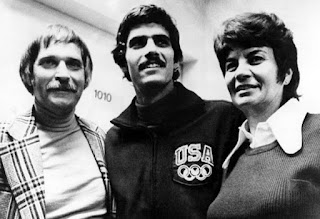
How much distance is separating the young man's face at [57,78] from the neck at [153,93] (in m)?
0.09

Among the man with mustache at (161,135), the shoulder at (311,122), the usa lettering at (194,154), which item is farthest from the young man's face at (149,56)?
the shoulder at (311,122)

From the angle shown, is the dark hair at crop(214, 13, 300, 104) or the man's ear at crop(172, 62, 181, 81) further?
the man's ear at crop(172, 62, 181, 81)

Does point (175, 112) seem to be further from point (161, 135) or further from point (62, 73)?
point (62, 73)

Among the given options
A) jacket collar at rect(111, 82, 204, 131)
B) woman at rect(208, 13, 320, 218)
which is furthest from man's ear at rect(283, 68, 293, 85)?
jacket collar at rect(111, 82, 204, 131)

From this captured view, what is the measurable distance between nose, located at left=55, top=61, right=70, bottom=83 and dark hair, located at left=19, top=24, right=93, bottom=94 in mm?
35

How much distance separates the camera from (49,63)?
59 cm

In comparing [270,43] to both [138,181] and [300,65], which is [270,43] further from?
[138,181]

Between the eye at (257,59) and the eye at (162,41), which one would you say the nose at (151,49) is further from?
the eye at (257,59)

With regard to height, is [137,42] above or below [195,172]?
above

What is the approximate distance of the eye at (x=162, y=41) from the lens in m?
0.62

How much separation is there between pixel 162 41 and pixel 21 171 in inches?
10.2

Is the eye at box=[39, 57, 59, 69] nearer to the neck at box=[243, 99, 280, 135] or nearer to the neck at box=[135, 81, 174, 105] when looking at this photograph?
the neck at box=[135, 81, 174, 105]

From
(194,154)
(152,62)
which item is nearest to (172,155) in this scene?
(194,154)

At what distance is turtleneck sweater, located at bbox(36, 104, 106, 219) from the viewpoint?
55cm
